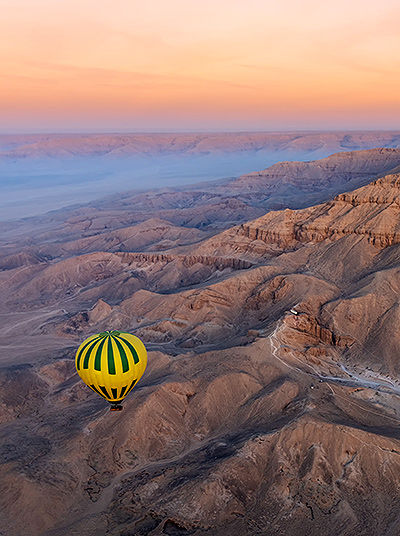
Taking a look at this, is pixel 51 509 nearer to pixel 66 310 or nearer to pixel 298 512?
pixel 298 512

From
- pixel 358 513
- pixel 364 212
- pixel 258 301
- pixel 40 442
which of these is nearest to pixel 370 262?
pixel 364 212

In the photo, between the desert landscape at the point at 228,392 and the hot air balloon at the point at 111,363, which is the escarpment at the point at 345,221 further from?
the hot air balloon at the point at 111,363

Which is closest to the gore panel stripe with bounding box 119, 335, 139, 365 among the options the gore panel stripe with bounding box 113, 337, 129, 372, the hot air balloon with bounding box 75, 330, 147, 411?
the hot air balloon with bounding box 75, 330, 147, 411

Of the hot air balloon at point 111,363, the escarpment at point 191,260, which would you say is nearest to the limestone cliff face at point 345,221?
the escarpment at point 191,260

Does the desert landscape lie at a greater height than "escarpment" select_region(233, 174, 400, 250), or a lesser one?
lesser

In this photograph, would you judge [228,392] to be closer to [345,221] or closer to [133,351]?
[133,351]

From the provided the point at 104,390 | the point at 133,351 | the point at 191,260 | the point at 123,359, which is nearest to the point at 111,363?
the point at 123,359

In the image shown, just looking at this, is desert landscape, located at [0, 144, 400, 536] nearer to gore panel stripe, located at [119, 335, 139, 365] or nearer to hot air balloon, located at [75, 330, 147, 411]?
hot air balloon, located at [75, 330, 147, 411]
